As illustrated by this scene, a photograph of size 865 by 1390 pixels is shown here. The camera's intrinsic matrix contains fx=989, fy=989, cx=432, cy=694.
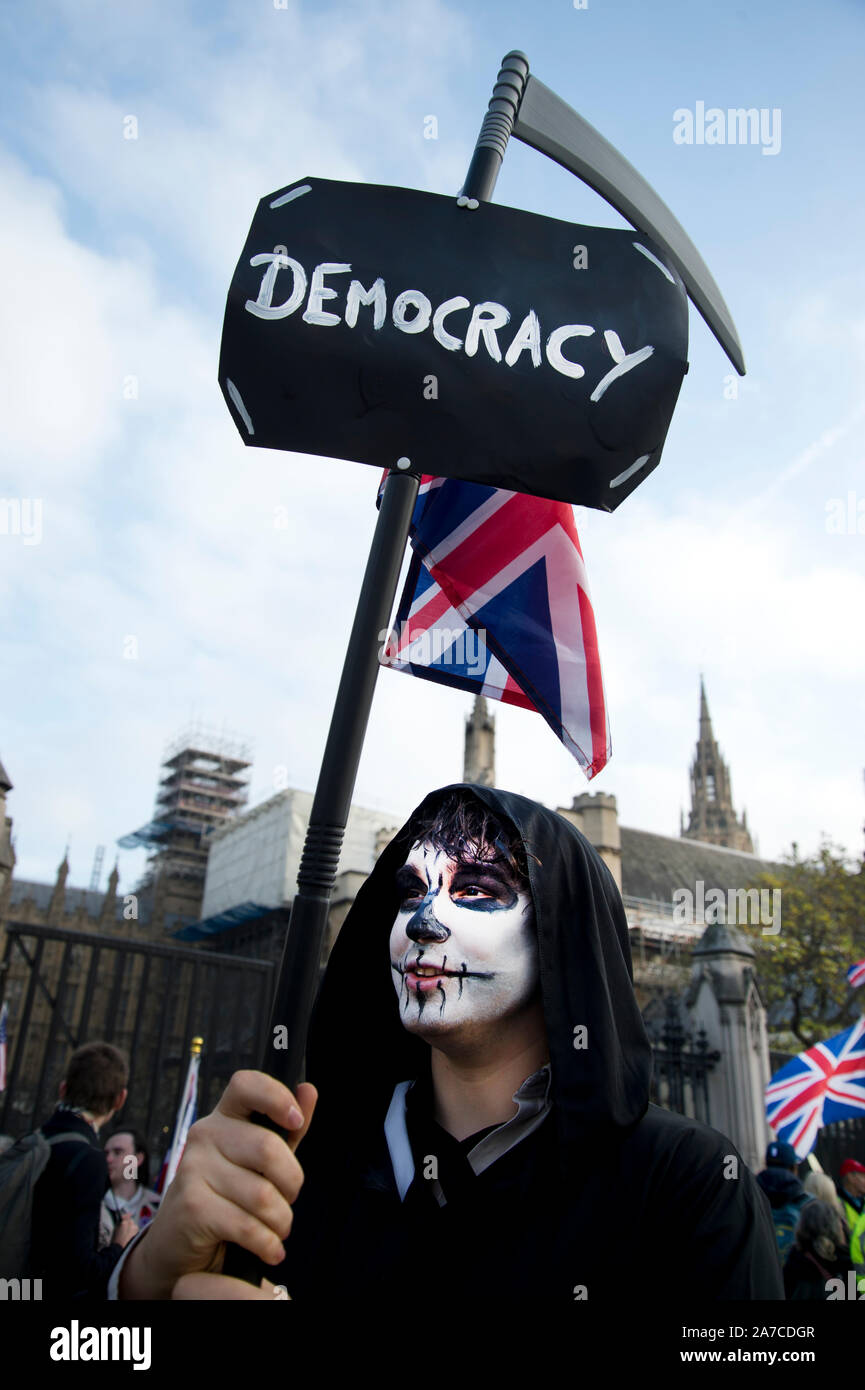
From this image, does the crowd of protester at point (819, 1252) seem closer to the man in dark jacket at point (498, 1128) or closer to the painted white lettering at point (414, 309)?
the man in dark jacket at point (498, 1128)

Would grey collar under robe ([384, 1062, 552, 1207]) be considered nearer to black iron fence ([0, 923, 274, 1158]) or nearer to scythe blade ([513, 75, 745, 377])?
scythe blade ([513, 75, 745, 377])

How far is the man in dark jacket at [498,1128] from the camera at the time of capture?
167cm

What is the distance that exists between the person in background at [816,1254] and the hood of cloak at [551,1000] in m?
3.31

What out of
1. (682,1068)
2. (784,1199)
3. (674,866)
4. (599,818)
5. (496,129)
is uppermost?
(674,866)

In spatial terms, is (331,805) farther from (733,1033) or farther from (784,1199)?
(733,1033)

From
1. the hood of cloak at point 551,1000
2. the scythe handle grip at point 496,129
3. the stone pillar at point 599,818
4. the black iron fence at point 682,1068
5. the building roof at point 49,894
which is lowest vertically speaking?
the hood of cloak at point 551,1000

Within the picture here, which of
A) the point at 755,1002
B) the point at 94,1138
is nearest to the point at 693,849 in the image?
the point at 755,1002

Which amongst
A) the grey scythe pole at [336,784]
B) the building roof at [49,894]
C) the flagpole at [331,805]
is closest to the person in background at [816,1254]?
the flagpole at [331,805]

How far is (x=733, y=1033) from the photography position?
12500 mm

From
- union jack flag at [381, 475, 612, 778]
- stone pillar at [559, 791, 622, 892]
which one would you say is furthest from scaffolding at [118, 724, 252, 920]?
union jack flag at [381, 475, 612, 778]

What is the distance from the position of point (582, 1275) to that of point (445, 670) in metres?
2.21

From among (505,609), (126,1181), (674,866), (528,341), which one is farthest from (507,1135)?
(674,866)

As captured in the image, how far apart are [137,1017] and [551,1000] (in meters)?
13.0
